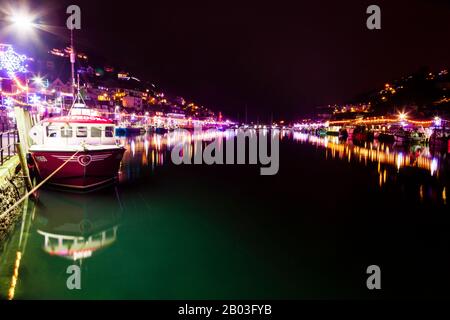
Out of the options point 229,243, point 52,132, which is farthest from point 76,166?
point 229,243

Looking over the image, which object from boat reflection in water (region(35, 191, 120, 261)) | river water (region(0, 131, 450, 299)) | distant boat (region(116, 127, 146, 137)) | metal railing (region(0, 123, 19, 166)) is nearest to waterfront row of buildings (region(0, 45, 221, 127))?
metal railing (region(0, 123, 19, 166))

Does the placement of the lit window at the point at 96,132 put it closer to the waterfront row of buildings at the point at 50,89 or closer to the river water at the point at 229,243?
the river water at the point at 229,243

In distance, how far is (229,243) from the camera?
1205 centimetres

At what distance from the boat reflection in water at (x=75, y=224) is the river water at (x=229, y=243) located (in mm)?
41

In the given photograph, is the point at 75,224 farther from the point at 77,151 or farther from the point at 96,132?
the point at 96,132

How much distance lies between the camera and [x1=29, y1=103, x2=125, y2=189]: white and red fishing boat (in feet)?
55.0

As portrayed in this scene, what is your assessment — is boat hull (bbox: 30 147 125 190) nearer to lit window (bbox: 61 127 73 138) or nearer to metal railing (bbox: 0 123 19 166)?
metal railing (bbox: 0 123 19 166)

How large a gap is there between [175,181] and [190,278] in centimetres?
1479

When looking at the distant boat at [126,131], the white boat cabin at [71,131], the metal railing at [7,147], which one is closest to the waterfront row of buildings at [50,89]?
the metal railing at [7,147]

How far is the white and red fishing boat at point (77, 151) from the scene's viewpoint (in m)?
16.8

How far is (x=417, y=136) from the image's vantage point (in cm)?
6206

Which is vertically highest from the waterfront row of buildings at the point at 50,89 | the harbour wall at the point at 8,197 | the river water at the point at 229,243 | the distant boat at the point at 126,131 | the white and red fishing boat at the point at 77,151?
the waterfront row of buildings at the point at 50,89
